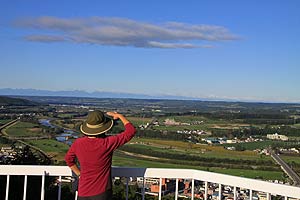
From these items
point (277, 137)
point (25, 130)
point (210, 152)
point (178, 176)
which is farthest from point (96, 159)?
point (277, 137)

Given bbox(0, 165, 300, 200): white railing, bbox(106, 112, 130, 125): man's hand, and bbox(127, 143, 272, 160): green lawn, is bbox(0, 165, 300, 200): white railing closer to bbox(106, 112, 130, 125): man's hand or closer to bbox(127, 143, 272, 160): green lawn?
bbox(106, 112, 130, 125): man's hand

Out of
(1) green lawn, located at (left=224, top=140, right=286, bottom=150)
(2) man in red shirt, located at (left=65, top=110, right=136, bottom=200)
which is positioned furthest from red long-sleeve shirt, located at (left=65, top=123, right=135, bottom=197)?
(1) green lawn, located at (left=224, top=140, right=286, bottom=150)

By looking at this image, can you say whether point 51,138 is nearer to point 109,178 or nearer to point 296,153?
point 296,153

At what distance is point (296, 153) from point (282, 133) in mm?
10058

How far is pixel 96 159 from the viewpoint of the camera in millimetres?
2529

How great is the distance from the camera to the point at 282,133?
37031 millimetres

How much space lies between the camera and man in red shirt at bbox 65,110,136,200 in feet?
8.27

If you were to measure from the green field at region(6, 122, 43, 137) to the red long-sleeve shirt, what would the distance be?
2343cm

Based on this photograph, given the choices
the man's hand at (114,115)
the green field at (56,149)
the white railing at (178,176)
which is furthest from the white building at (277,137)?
the man's hand at (114,115)

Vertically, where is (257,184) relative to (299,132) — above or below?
above

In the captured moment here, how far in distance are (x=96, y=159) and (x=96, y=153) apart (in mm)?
47

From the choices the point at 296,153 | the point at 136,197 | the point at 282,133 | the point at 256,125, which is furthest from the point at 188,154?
the point at 136,197

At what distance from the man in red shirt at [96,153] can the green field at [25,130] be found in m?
23.4

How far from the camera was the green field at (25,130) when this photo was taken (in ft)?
84.9
